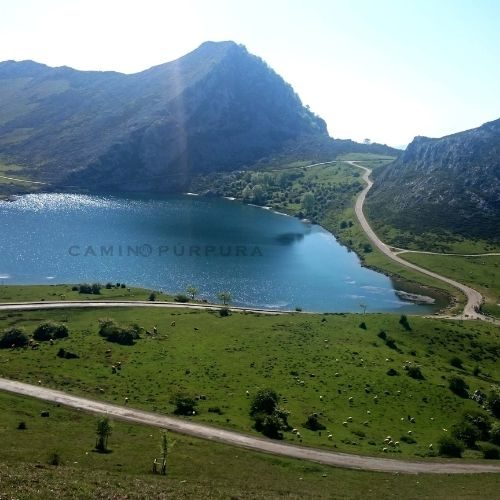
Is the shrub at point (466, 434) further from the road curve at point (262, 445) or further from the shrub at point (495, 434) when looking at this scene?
the road curve at point (262, 445)

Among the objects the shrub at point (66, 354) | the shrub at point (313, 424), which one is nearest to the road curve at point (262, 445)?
the shrub at point (313, 424)

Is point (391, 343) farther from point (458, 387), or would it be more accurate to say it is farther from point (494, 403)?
point (494, 403)

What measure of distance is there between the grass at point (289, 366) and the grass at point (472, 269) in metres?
46.7

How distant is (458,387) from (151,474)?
183 ft

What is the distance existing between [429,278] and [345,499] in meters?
138

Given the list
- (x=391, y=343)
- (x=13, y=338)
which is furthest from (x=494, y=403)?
(x=13, y=338)

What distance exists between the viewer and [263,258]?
630 ft

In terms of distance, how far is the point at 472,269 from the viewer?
17988 cm

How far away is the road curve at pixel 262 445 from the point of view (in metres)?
53.3

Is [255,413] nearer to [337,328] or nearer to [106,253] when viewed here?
[337,328]

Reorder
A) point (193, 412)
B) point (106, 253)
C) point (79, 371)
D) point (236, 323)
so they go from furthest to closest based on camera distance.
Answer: point (106, 253) → point (236, 323) → point (79, 371) → point (193, 412)

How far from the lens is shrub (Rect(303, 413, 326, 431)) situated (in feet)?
208

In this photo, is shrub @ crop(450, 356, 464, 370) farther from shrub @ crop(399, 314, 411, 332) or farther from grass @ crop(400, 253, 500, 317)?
grass @ crop(400, 253, 500, 317)

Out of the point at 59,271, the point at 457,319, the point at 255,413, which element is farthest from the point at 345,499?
the point at 59,271
